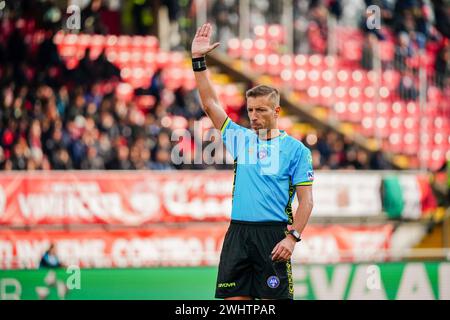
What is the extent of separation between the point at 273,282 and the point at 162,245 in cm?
834

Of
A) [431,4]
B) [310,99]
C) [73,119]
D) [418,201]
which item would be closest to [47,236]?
[73,119]

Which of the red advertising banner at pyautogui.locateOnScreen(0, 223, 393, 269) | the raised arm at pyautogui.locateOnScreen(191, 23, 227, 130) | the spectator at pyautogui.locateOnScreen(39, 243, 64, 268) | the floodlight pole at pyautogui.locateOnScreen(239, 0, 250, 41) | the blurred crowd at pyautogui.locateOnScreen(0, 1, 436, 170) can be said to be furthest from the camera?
the floodlight pole at pyautogui.locateOnScreen(239, 0, 250, 41)

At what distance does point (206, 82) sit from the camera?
277 inches

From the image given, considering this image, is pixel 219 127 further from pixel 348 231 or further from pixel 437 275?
pixel 348 231

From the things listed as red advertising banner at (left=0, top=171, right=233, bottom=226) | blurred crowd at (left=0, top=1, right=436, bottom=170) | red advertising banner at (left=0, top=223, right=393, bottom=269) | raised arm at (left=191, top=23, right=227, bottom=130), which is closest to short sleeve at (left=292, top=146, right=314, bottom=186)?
raised arm at (left=191, top=23, right=227, bottom=130)

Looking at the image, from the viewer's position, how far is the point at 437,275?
12.7m

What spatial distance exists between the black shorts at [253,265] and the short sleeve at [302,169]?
1.03 ft

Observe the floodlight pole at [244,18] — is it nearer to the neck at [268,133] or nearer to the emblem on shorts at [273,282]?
the neck at [268,133]

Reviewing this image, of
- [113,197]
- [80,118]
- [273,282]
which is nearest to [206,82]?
[273,282]

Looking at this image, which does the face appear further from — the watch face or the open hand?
the watch face

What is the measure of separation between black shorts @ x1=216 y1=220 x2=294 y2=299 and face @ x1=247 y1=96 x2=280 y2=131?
25.7 inches

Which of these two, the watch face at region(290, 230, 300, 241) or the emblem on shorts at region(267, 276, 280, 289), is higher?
the watch face at region(290, 230, 300, 241)

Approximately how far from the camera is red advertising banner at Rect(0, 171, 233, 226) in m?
14.7
